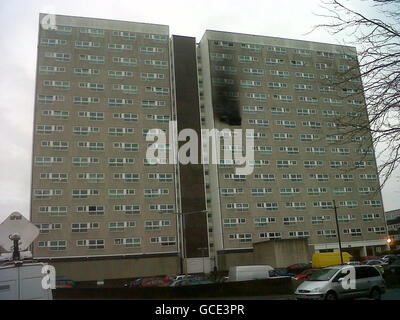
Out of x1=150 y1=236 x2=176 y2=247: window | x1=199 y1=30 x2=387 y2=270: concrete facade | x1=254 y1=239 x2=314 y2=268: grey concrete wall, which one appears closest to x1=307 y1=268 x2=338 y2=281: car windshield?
x1=254 y1=239 x2=314 y2=268: grey concrete wall

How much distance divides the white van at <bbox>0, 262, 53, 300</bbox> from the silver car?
32.1ft

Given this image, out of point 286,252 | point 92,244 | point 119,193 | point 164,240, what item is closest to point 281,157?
point 286,252

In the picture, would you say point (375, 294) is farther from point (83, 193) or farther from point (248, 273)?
point (83, 193)

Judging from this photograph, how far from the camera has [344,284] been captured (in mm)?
14672

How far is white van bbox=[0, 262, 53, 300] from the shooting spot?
855cm

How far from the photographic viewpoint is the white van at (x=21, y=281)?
8547 mm

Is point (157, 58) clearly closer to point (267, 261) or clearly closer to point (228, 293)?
point (267, 261)

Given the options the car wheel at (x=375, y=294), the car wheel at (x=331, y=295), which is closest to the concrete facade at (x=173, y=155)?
the car wheel at (x=375, y=294)

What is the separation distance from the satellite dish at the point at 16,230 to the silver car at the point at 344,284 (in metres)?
10.8

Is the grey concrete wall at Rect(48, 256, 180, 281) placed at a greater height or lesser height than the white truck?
lesser

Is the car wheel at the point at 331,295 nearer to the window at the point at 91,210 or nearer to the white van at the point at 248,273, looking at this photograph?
the white van at the point at 248,273

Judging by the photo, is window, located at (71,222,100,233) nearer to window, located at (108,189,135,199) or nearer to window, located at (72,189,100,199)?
window, located at (72,189,100,199)

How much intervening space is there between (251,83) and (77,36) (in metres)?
30.2

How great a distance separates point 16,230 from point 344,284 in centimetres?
1219
